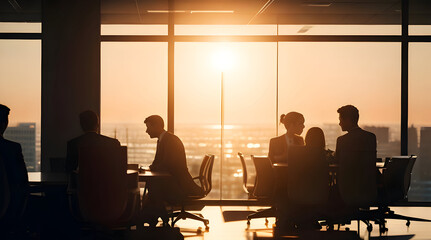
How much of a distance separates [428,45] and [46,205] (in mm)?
6647

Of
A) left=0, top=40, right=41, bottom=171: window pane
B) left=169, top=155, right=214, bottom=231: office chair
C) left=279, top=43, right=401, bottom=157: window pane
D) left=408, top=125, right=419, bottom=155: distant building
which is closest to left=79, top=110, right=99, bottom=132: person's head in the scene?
left=169, top=155, right=214, bottom=231: office chair

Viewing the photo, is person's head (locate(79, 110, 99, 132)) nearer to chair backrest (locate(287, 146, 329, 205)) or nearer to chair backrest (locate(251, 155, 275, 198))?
chair backrest (locate(287, 146, 329, 205))

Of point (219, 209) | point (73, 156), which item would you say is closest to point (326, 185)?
point (73, 156)

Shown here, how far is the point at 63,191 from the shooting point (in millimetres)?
5363

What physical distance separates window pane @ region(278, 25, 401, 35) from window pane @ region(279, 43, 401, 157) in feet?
0.60

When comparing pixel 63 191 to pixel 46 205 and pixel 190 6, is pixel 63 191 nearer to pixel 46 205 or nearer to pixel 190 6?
pixel 46 205

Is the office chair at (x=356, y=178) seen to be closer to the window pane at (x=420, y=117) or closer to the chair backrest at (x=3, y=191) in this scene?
the chair backrest at (x=3, y=191)

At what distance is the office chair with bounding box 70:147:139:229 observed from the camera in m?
4.63

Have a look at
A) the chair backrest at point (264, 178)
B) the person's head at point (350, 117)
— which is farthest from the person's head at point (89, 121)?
the person's head at point (350, 117)

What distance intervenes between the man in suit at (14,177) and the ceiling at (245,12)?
5052 mm

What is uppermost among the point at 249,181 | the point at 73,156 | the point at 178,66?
the point at 178,66

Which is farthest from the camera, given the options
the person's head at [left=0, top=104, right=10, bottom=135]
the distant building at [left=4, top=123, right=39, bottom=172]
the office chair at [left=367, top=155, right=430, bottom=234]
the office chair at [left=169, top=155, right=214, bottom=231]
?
the distant building at [left=4, top=123, right=39, bottom=172]

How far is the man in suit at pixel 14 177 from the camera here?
4.45m

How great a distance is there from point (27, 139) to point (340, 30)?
5.21 m
